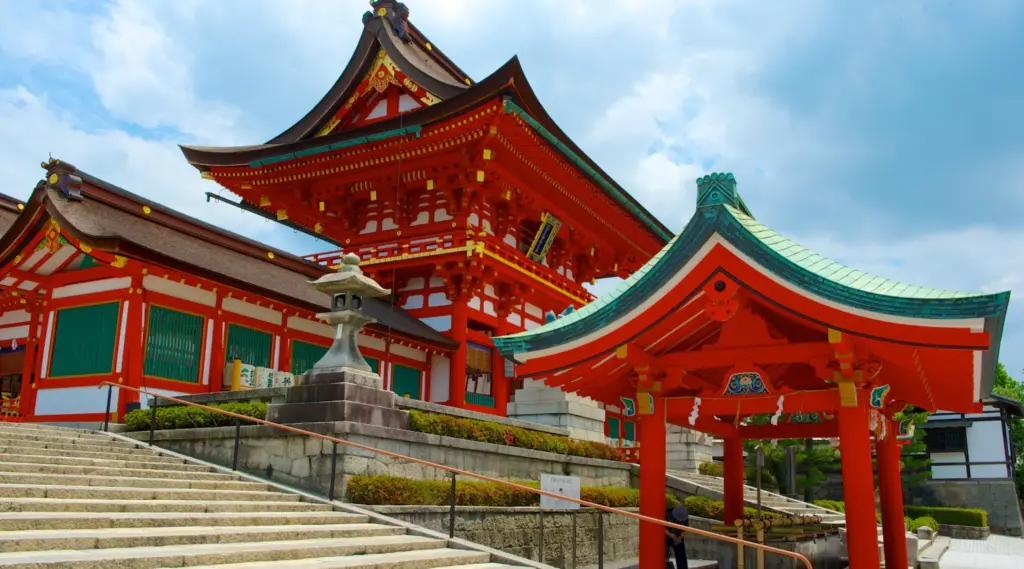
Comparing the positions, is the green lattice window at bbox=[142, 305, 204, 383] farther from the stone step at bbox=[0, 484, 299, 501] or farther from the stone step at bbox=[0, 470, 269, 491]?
the stone step at bbox=[0, 484, 299, 501]

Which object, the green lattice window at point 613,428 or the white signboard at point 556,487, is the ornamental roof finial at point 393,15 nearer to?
the green lattice window at point 613,428

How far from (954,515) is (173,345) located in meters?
31.8

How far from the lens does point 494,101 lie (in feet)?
67.9

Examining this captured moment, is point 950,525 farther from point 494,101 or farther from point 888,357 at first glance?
point 888,357

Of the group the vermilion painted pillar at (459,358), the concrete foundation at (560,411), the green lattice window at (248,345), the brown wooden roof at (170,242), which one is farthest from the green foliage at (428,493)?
the vermilion painted pillar at (459,358)

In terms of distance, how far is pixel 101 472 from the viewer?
10.1m

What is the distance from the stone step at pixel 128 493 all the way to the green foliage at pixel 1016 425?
122 feet

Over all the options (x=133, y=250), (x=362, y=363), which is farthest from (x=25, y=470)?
(x=133, y=250)

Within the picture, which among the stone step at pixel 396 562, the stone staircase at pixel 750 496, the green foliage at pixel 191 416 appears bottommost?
the stone staircase at pixel 750 496

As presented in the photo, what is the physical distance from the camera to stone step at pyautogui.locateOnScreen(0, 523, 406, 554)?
21.8ft

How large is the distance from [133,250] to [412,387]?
31.8 ft

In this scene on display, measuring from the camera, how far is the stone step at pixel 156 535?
262 inches

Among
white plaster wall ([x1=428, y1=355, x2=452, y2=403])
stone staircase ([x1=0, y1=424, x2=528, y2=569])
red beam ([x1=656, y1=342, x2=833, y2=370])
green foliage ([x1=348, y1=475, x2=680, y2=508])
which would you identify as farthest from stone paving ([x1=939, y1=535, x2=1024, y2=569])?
stone staircase ([x1=0, y1=424, x2=528, y2=569])

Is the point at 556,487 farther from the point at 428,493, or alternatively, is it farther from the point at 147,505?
the point at 147,505
